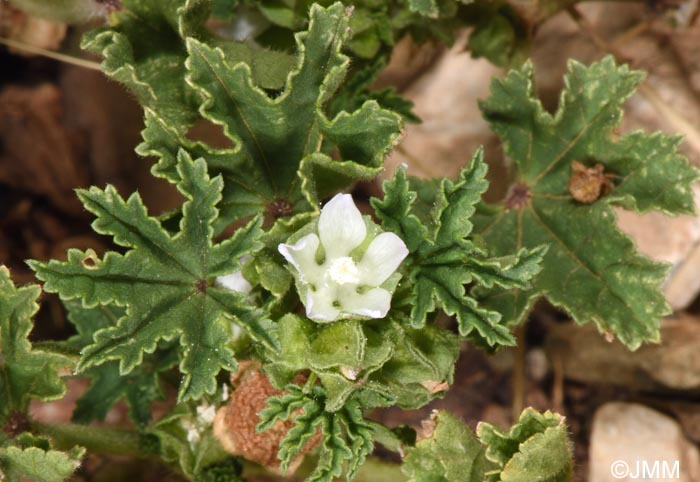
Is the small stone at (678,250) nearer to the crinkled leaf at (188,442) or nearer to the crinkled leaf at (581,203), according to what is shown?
the crinkled leaf at (581,203)

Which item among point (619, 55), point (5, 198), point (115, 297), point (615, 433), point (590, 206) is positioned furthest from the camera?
point (5, 198)

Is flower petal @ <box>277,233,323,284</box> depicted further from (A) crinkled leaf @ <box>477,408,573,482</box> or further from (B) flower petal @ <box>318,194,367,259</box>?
(A) crinkled leaf @ <box>477,408,573,482</box>

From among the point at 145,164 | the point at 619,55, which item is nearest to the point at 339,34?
the point at 619,55

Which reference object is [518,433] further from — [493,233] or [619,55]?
[619,55]

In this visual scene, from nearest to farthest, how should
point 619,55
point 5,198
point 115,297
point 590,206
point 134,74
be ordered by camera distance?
point 115,297, point 134,74, point 590,206, point 619,55, point 5,198

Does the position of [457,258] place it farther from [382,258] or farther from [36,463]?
[36,463]

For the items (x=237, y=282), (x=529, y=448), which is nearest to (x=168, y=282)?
(x=237, y=282)

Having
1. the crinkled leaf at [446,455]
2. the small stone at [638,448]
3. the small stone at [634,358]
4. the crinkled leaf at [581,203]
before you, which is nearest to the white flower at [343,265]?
the crinkled leaf at [446,455]
